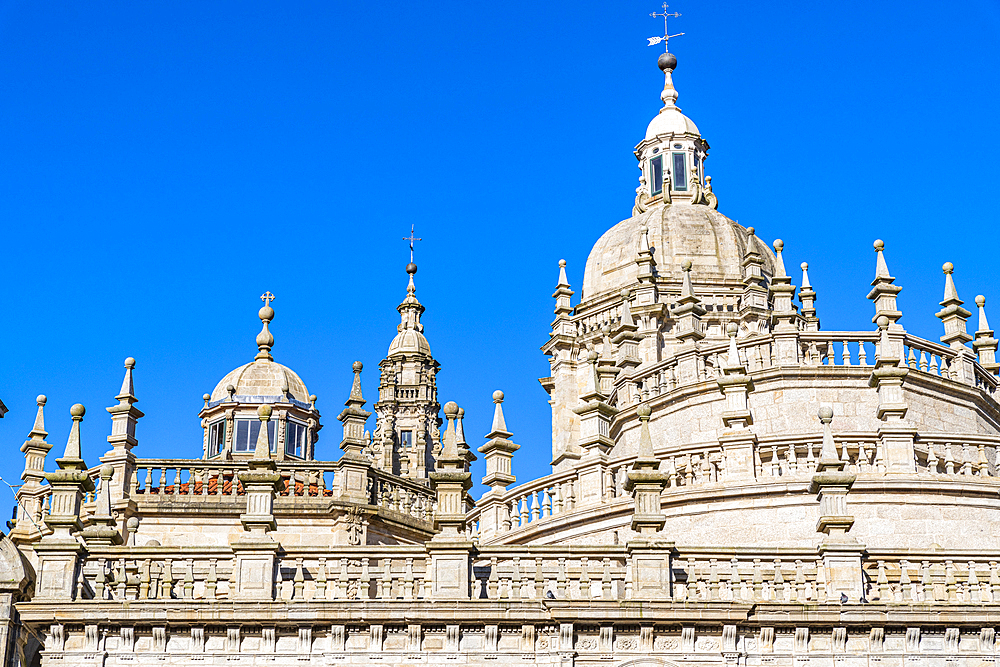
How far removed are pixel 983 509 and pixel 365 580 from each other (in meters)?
13.6

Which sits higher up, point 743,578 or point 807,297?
point 807,297

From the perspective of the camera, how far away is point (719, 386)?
3419 cm

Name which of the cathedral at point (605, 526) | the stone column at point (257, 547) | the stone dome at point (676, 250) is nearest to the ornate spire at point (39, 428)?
the cathedral at point (605, 526)

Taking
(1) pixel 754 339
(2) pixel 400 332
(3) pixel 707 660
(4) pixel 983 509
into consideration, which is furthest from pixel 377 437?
(3) pixel 707 660

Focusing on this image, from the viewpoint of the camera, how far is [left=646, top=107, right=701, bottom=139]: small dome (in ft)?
194

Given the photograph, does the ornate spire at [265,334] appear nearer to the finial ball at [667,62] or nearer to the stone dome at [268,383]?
the stone dome at [268,383]

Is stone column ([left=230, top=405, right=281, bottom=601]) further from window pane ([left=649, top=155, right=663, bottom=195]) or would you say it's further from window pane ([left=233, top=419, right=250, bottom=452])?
window pane ([left=649, top=155, right=663, bottom=195])

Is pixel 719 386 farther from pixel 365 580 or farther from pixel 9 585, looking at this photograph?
pixel 9 585

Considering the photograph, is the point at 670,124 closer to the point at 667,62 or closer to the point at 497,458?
the point at 667,62

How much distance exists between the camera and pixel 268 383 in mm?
45094

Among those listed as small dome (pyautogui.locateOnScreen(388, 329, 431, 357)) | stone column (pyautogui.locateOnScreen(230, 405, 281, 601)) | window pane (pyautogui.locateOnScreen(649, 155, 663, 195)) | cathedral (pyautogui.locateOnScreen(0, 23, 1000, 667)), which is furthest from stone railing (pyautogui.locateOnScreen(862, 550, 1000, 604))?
small dome (pyautogui.locateOnScreen(388, 329, 431, 357))

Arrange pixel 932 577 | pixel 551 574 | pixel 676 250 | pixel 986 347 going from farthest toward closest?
pixel 676 250 < pixel 986 347 < pixel 932 577 < pixel 551 574

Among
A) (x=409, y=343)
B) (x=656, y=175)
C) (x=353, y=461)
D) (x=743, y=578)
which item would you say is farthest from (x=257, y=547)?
(x=409, y=343)

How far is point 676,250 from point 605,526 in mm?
22849
